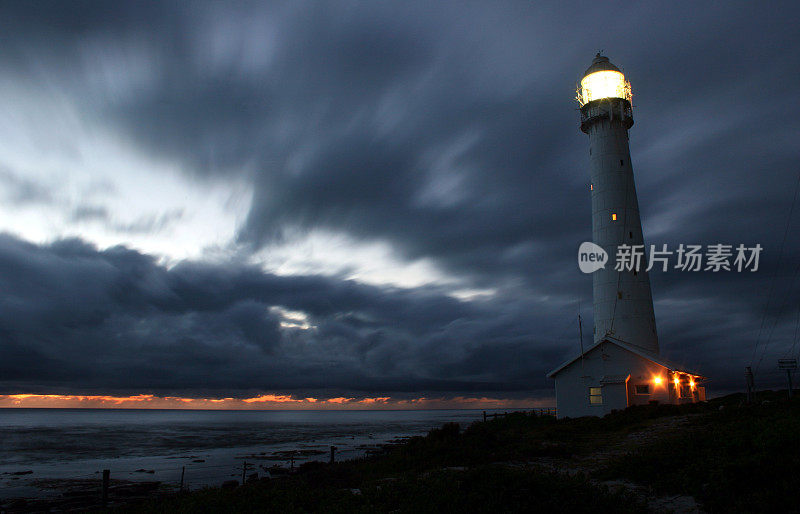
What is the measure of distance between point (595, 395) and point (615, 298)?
7.28 m

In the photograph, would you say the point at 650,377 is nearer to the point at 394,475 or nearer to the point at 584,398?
the point at 584,398

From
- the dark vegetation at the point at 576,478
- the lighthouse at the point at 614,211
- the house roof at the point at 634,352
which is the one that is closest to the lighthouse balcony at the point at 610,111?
the lighthouse at the point at 614,211

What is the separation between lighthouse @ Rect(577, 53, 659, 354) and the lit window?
4563 millimetres

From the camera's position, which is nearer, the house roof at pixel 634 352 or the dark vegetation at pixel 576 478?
the dark vegetation at pixel 576 478

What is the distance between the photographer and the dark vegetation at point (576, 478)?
34.0ft

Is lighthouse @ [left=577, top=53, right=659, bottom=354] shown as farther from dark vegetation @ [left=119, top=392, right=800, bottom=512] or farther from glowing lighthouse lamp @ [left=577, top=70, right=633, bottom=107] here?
dark vegetation @ [left=119, top=392, right=800, bottom=512]

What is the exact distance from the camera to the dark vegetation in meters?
10.4

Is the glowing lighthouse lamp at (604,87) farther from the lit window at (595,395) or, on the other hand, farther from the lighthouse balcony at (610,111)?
the lit window at (595,395)

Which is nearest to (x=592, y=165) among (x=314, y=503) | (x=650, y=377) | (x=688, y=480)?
(x=650, y=377)

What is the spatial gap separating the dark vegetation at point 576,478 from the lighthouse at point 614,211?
12.7 meters

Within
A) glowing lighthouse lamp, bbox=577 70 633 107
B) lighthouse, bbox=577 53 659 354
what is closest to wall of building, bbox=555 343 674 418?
lighthouse, bbox=577 53 659 354

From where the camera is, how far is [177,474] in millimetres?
35719

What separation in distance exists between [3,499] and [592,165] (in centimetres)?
4280

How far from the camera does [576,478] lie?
12.6 metres
